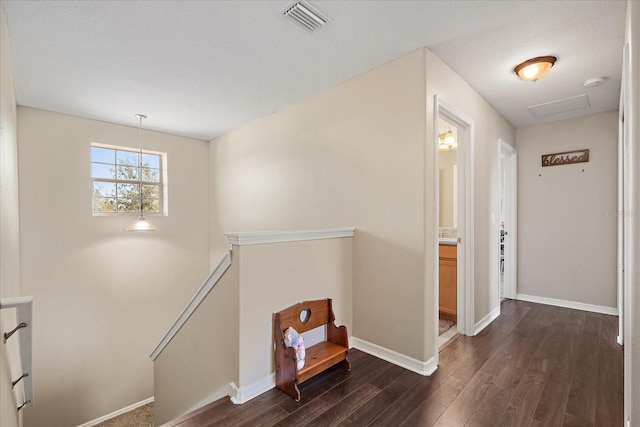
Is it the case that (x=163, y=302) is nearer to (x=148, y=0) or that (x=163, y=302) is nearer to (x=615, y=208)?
(x=148, y=0)

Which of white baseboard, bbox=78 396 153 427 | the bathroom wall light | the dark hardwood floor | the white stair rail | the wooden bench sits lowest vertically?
white baseboard, bbox=78 396 153 427

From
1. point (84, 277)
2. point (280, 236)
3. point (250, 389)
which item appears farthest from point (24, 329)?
point (84, 277)

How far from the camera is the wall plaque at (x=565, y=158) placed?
3.79 meters

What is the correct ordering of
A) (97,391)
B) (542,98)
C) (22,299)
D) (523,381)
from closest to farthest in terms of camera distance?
1. (22,299)
2. (523,381)
3. (542,98)
4. (97,391)

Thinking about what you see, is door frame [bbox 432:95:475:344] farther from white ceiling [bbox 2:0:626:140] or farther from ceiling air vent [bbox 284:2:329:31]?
ceiling air vent [bbox 284:2:329:31]

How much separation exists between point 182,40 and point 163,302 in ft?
12.4

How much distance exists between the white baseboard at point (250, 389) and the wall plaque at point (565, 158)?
438cm

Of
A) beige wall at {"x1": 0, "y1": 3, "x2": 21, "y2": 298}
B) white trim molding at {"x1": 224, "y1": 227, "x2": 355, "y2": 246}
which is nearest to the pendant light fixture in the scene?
beige wall at {"x1": 0, "y1": 3, "x2": 21, "y2": 298}

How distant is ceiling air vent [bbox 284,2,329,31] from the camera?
1919 millimetres

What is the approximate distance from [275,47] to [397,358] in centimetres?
271

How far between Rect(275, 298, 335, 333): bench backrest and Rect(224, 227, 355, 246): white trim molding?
1.70 feet

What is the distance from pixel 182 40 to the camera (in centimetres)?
228

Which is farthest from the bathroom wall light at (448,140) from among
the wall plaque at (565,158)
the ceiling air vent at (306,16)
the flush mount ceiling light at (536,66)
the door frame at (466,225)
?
the ceiling air vent at (306,16)

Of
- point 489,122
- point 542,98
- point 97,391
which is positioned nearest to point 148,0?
point 489,122
